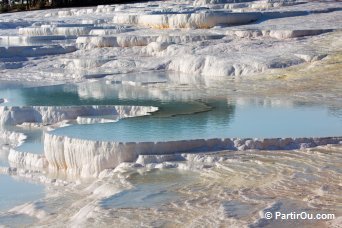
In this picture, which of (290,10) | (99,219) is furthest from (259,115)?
(290,10)

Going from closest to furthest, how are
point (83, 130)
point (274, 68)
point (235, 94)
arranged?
point (83, 130) → point (235, 94) → point (274, 68)

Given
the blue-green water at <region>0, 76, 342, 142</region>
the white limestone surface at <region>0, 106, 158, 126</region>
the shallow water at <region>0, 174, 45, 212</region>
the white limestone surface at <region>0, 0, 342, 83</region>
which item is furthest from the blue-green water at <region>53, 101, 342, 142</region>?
the white limestone surface at <region>0, 0, 342, 83</region>

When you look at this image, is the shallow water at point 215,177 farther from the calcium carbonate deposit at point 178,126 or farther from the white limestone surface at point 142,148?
the white limestone surface at point 142,148

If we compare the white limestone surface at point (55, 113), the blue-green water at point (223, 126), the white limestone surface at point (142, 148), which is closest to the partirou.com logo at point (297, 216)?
the white limestone surface at point (142, 148)

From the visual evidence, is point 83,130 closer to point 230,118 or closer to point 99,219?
point 230,118
